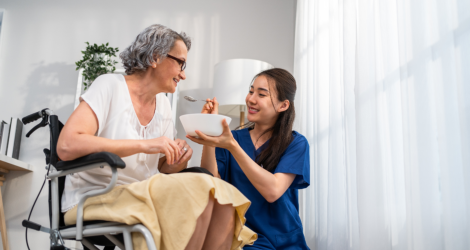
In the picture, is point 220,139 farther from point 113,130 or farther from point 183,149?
point 113,130

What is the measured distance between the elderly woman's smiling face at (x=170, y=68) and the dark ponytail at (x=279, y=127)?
415mm

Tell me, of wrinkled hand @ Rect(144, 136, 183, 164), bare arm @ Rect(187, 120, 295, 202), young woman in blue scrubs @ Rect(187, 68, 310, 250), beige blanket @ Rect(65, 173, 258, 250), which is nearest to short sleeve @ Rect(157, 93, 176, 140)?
young woman in blue scrubs @ Rect(187, 68, 310, 250)

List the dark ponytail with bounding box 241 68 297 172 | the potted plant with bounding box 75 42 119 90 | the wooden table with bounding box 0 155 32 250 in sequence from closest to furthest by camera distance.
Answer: the dark ponytail with bounding box 241 68 297 172, the wooden table with bounding box 0 155 32 250, the potted plant with bounding box 75 42 119 90

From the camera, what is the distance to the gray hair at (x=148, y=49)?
135 centimetres

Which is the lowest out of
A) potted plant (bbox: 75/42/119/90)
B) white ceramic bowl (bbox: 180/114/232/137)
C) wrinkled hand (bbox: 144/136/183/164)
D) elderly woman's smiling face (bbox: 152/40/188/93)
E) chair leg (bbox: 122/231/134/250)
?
chair leg (bbox: 122/231/134/250)

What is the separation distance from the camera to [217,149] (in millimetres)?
1588

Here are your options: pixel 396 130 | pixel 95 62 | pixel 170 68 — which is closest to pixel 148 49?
pixel 170 68

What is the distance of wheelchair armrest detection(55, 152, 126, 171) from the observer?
0.87m

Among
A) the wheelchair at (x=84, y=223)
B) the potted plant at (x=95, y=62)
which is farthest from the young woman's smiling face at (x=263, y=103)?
the potted plant at (x=95, y=62)

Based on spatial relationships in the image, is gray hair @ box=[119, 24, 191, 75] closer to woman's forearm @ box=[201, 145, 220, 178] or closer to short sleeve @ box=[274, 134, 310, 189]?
woman's forearm @ box=[201, 145, 220, 178]

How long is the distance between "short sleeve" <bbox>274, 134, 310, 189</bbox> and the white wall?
1381mm

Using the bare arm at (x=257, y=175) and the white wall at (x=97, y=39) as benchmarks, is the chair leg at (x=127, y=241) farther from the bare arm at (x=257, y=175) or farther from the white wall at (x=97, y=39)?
the white wall at (x=97, y=39)

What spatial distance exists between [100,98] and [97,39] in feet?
6.38

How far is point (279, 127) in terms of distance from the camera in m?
1.61
